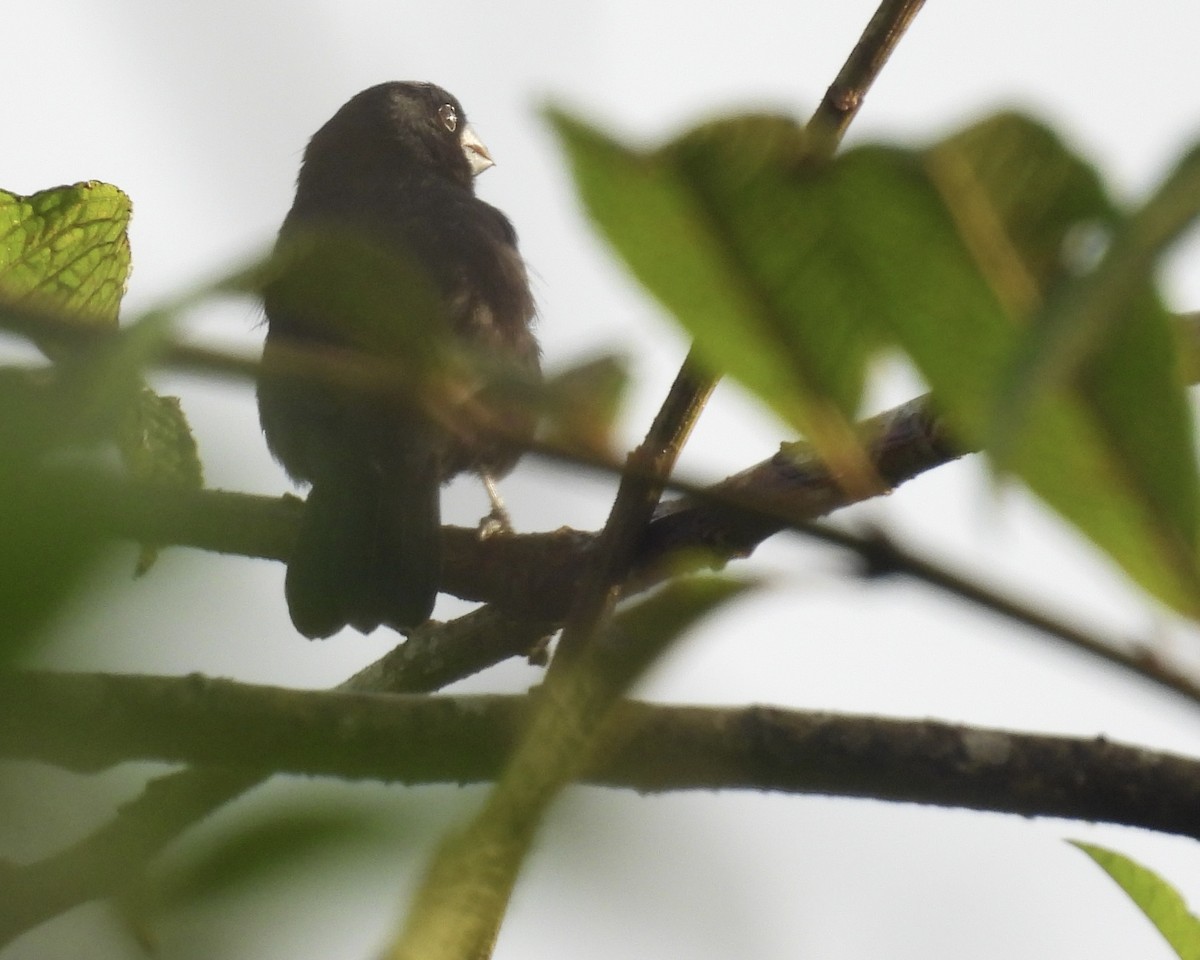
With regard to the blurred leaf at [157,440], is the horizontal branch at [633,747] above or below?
below

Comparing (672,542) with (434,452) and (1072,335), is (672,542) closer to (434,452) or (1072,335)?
(434,452)

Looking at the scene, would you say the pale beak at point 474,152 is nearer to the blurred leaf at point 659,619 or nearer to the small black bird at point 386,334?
the small black bird at point 386,334

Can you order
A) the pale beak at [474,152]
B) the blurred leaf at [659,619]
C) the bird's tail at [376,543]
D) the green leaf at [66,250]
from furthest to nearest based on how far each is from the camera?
the pale beak at [474,152]
the bird's tail at [376,543]
the green leaf at [66,250]
the blurred leaf at [659,619]

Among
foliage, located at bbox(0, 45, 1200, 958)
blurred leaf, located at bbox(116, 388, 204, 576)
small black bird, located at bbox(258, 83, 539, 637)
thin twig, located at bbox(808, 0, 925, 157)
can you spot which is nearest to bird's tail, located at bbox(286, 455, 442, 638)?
small black bird, located at bbox(258, 83, 539, 637)

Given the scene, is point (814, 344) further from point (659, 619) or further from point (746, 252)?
point (659, 619)

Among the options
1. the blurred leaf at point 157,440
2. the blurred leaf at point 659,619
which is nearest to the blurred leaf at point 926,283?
the blurred leaf at point 659,619

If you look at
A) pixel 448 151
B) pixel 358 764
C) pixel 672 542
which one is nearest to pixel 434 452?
pixel 672 542

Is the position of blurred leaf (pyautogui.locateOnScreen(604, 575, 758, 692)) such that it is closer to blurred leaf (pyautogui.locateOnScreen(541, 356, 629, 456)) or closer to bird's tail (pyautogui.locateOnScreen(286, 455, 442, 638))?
blurred leaf (pyautogui.locateOnScreen(541, 356, 629, 456))
